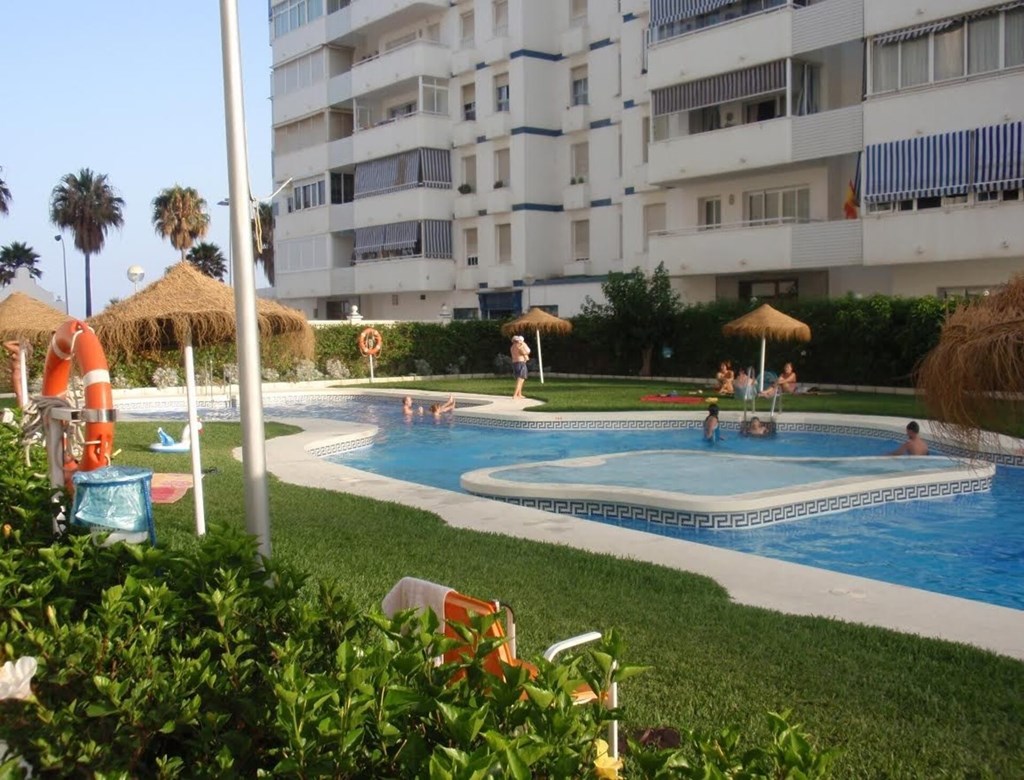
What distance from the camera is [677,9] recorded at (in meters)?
32.1

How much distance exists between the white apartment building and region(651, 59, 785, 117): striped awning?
64 millimetres

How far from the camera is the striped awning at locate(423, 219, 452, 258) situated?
42.3 meters

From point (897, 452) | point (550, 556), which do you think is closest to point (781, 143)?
point (897, 452)

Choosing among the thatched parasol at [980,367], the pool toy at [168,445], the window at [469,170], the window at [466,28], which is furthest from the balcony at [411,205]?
the thatched parasol at [980,367]

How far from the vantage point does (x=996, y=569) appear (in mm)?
10891

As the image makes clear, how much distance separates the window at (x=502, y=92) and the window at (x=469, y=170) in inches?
102

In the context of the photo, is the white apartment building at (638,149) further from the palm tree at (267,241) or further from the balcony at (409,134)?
the palm tree at (267,241)

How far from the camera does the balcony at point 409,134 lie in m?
41.9

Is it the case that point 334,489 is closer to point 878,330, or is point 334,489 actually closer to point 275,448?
point 275,448

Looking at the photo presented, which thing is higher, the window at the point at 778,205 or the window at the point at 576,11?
the window at the point at 576,11

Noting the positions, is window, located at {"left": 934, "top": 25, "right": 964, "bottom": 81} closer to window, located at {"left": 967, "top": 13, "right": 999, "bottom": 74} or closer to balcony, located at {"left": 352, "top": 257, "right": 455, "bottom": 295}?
window, located at {"left": 967, "top": 13, "right": 999, "bottom": 74}

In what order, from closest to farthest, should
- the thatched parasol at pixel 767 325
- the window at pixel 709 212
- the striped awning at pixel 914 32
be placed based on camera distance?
the thatched parasol at pixel 767 325
the striped awning at pixel 914 32
the window at pixel 709 212

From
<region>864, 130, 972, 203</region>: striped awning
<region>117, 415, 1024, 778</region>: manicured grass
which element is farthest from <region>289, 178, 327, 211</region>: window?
<region>117, 415, 1024, 778</region>: manicured grass

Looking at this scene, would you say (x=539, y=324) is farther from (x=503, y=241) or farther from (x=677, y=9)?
(x=503, y=241)
